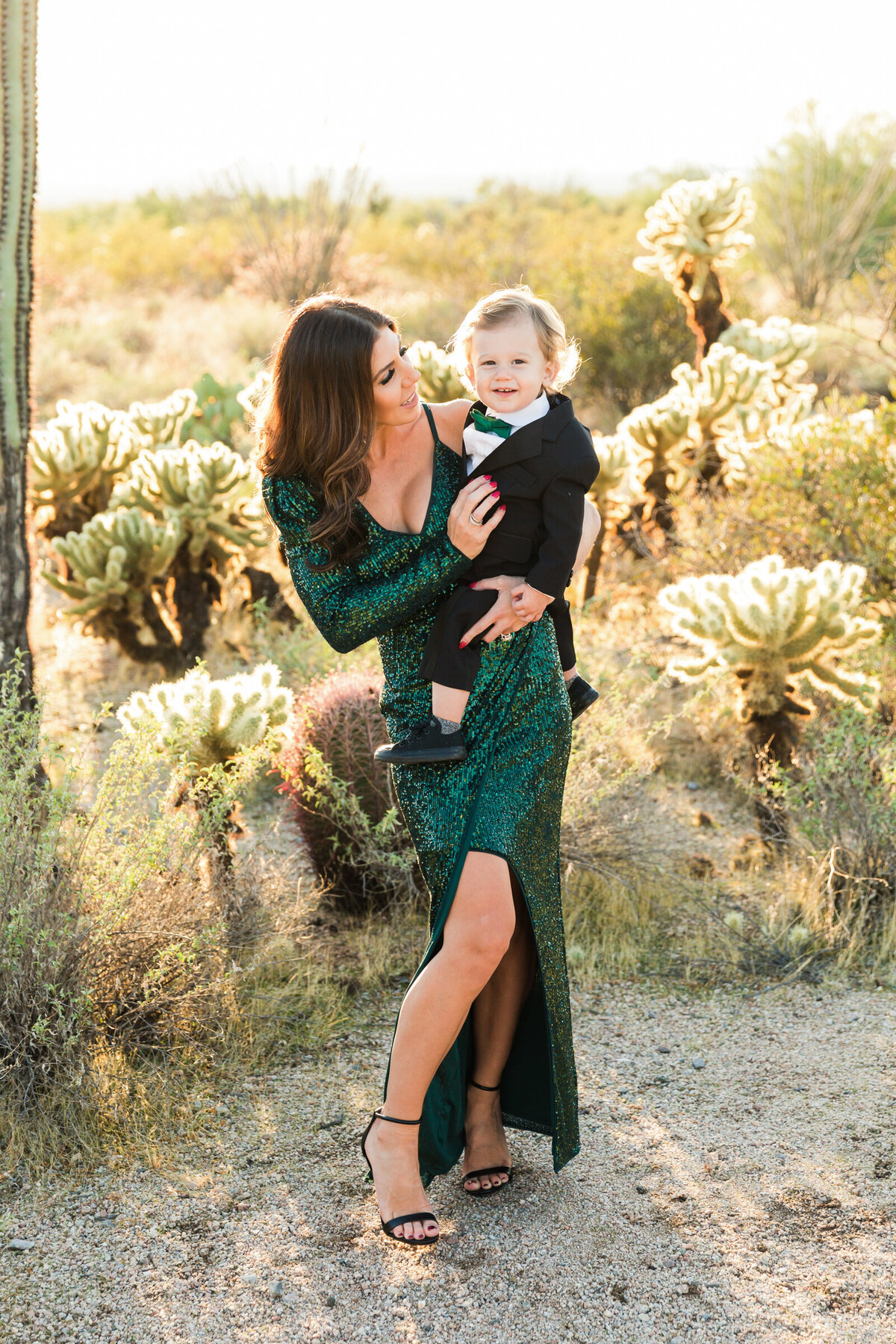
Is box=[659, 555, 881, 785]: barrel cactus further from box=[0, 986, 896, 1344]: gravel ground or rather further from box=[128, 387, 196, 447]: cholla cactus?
box=[128, 387, 196, 447]: cholla cactus

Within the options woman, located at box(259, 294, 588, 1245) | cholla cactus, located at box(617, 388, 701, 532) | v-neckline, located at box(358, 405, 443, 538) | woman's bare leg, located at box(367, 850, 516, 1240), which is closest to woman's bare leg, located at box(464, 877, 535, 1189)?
woman, located at box(259, 294, 588, 1245)

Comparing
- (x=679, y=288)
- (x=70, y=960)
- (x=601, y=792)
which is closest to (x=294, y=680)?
(x=601, y=792)

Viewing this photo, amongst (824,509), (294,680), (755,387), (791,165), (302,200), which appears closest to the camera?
(294,680)

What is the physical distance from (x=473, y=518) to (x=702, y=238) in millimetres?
5488

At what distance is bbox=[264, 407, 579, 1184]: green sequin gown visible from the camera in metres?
2.45

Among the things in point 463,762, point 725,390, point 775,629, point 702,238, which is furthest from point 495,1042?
point 702,238

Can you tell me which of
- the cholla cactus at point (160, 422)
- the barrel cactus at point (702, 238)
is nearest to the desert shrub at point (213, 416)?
the cholla cactus at point (160, 422)

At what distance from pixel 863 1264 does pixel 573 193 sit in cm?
2896

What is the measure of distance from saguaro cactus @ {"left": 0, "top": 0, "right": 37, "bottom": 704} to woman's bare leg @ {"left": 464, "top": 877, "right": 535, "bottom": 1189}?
84.6 inches

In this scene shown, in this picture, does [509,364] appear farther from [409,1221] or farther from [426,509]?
[409,1221]

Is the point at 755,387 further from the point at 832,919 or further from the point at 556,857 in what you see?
the point at 556,857

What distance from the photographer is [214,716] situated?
381 cm

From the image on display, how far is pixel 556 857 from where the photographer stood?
2.58 meters

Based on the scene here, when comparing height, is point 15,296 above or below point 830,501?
above
